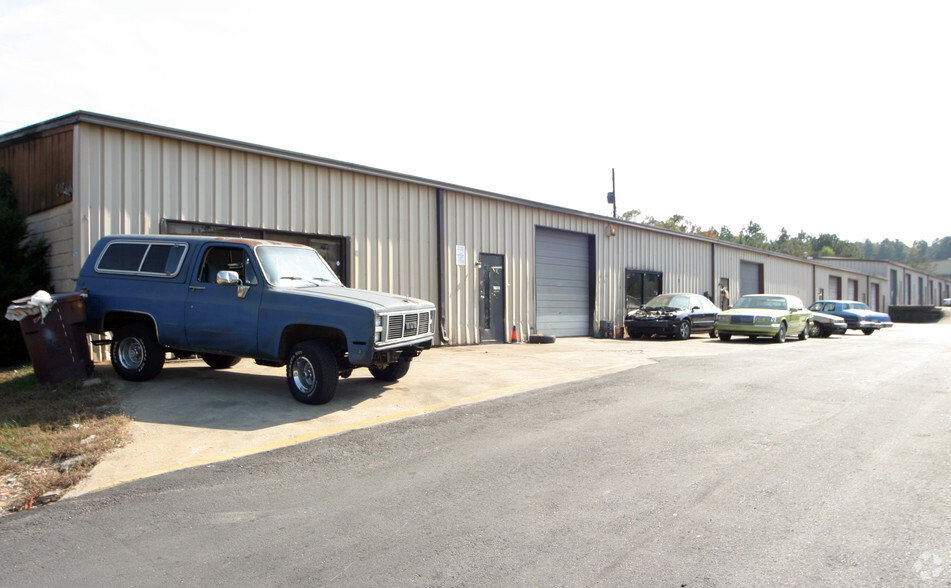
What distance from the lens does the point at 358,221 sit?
13.5 metres

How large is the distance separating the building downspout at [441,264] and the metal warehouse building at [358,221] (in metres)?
0.03

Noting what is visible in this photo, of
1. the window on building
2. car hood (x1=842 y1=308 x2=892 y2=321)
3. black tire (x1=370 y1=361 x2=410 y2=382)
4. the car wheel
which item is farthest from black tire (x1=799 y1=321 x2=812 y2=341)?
black tire (x1=370 y1=361 x2=410 y2=382)

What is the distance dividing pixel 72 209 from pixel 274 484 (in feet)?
24.1

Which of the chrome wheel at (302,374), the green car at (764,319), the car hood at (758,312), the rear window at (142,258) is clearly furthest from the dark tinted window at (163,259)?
the car hood at (758,312)

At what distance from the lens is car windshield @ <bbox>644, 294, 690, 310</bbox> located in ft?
66.9

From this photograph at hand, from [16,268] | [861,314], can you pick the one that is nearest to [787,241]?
[861,314]

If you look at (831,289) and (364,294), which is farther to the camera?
(831,289)

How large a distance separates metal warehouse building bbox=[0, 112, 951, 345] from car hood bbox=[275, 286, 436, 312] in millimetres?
4341

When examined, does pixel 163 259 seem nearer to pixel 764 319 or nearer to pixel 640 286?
pixel 764 319

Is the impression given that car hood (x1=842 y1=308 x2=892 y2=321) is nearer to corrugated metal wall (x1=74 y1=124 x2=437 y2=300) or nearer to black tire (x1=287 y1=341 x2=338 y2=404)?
corrugated metal wall (x1=74 y1=124 x2=437 y2=300)

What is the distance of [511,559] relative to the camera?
355 cm

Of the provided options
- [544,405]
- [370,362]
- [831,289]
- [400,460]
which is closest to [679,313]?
[544,405]

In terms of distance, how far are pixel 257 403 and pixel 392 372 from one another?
2121mm

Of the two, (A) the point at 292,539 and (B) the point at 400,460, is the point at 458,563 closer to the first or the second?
(A) the point at 292,539
